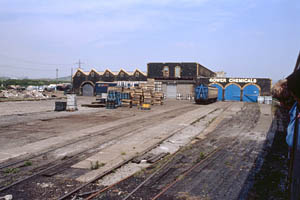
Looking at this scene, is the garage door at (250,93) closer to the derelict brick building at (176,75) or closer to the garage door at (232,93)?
the garage door at (232,93)

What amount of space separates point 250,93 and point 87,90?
35.7 metres

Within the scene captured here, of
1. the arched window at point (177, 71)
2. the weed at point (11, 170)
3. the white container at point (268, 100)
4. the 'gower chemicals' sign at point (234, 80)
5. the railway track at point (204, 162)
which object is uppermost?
the arched window at point (177, 71)

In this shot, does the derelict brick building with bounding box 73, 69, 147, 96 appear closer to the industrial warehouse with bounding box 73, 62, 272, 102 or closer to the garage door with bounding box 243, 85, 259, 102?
the industrial warehouse with bounding box 73, 62, 272, 102

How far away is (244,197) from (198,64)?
44.8 meters

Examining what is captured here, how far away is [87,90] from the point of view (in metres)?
57.8

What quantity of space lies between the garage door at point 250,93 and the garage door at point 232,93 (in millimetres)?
1074

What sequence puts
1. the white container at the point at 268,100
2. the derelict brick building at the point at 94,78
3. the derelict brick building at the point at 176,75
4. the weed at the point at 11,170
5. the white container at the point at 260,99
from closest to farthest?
the weed at the point at 11,170
the white container at the point at 268,100
the white container at the point at 260,99
the derelict brick building at the point at 176,75
the derelict brick building at the point at 94,78

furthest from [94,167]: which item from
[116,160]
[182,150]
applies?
[182,150]

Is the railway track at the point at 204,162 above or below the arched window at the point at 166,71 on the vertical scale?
below

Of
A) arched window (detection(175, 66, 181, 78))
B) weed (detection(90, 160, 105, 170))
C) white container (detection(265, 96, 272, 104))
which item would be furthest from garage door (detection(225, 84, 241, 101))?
weed (detection(90, 160, 105, 170))

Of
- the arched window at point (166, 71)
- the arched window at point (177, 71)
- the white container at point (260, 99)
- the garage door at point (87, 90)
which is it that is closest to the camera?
the white container at point (260, 99)

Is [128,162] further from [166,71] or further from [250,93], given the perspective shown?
[166,71]

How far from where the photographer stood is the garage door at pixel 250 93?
149 feet

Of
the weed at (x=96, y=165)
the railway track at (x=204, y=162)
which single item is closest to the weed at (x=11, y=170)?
the weed at (x=96, y=165)
